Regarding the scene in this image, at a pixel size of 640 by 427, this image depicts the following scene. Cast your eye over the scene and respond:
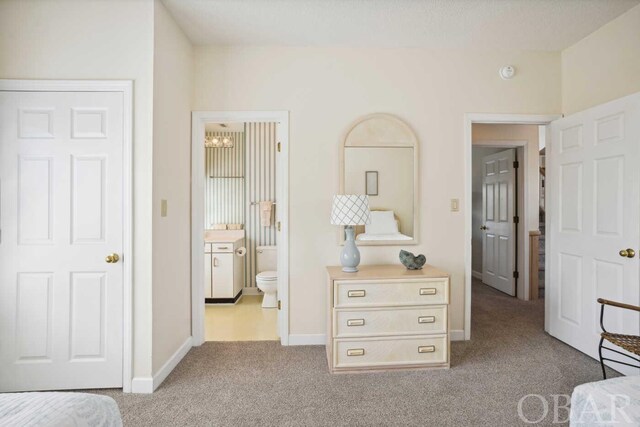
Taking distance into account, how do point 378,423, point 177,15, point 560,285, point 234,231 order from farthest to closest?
point 234,231, point 560,285, point 177,15, point 378,423

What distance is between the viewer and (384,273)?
255 cm

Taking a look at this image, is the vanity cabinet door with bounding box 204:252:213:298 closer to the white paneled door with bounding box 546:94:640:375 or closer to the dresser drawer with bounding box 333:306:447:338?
the dresser drawer with bounding box 333:306:447:338

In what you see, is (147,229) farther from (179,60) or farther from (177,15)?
(177,15)

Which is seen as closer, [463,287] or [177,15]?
[177,15]

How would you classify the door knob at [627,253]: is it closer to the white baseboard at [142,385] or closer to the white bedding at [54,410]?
the white bedding at [54,410]

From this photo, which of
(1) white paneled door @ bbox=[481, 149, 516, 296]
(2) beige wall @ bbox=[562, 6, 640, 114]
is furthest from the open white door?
(1) white paneled door @ bbox=[481, 149, 516, 296]

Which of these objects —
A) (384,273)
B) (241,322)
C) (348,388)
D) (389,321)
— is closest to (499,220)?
(384,273)

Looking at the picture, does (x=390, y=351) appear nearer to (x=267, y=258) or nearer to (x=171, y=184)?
(x=171, y=184)

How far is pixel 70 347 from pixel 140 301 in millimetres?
532

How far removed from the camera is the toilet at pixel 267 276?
4.00m

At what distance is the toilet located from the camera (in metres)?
4.00

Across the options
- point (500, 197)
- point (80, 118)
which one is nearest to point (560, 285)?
point (500, 197)

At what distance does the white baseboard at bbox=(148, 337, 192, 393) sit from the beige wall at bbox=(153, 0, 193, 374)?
34 millimetres

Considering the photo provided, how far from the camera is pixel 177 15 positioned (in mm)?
2479
